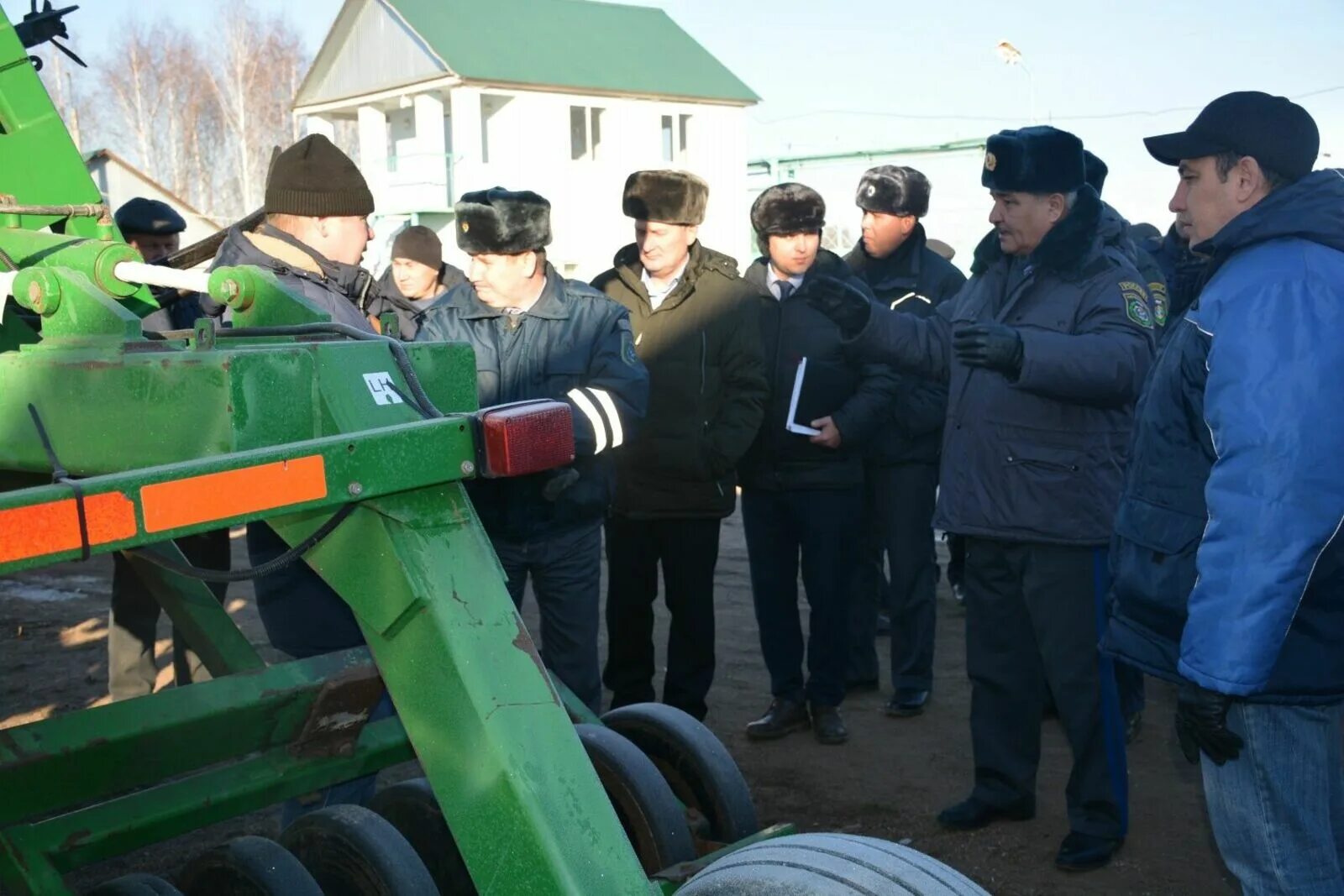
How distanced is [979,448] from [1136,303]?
0.65 meters

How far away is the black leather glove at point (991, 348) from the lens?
3959 mm

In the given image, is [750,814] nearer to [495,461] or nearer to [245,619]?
[495,461]

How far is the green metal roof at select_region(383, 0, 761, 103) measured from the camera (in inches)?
1342

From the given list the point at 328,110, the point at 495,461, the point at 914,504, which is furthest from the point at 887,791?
the point at 328,110

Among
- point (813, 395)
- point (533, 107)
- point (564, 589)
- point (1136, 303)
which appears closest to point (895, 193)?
point (813, 395)

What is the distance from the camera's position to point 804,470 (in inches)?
212

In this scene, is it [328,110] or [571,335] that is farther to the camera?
[328,110]

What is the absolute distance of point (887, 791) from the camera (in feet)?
15.8

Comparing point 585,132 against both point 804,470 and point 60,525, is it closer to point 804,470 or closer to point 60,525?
point 804,470

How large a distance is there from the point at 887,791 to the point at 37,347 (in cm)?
332

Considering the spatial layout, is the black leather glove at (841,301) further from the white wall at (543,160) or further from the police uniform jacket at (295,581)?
the white wall at (543,160)

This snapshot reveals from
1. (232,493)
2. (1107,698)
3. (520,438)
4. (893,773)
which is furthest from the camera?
(893,773)

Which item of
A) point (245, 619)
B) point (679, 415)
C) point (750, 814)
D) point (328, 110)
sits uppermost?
point (328, 110)

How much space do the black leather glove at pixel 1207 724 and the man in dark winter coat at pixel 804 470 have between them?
8.58ft
